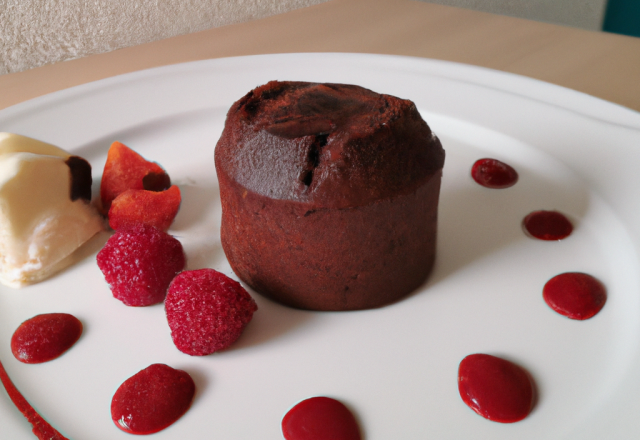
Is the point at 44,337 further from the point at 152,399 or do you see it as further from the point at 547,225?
the point at 547,225

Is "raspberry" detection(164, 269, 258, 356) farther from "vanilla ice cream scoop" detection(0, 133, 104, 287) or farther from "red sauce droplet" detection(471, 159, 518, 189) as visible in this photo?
"red sauce droplet" detection(471, 159, 518, 189)

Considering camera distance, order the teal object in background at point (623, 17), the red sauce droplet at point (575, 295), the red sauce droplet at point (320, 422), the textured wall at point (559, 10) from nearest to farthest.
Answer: the red sauce droplet at point (320, 422), the red sauce droplet at point (575, 295), the teal object in background at point (623, 17), the textured wall at point (559, 10)

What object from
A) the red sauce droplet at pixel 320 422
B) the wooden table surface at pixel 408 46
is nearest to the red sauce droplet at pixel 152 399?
the red sauce droplet at pixel 320 422

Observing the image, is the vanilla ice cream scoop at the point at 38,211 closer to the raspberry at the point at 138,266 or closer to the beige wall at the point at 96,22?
the raspberry at the point at 138,266

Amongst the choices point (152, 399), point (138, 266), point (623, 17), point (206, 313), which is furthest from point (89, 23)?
point (623, 17)

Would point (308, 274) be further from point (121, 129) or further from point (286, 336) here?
point (121, 129)

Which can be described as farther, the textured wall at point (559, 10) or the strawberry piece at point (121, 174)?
the textured wall at point (559, 10)

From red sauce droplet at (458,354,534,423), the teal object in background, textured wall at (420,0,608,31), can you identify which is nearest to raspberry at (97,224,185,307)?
red sauce droplet at (458,354,534,423)
